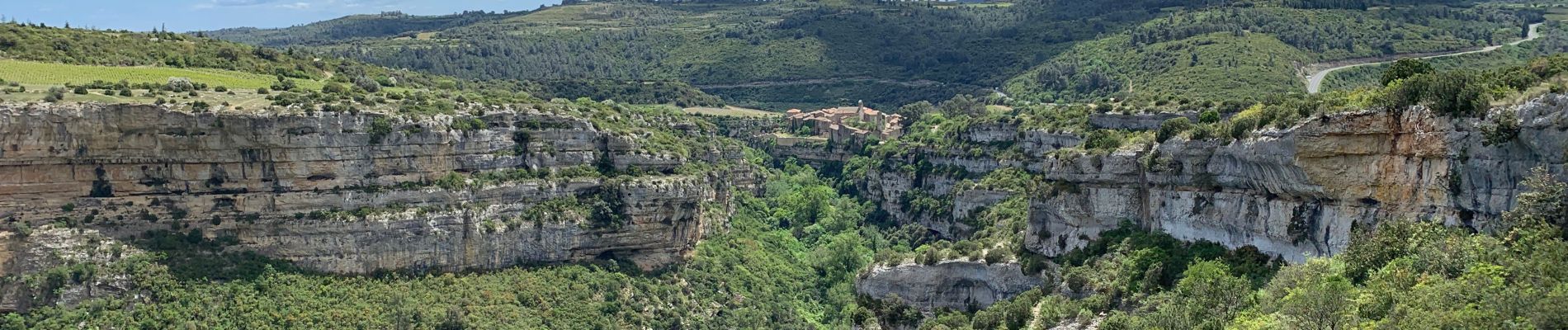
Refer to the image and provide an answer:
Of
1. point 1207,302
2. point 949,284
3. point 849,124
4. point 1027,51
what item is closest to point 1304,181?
point 1207,302

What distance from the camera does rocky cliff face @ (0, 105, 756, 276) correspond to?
5800 centimetres

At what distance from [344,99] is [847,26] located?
438ft

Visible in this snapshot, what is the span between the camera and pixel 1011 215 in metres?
70.5

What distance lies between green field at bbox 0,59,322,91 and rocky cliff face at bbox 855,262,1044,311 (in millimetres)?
36997

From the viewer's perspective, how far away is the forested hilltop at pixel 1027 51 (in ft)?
399

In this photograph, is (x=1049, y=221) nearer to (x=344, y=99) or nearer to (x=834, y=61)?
(x=344, y=99)

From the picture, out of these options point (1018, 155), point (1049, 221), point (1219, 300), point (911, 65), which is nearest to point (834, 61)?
point (911, 65)

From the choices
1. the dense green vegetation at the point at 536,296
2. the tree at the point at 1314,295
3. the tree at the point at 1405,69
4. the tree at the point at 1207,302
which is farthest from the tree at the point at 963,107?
the tree at the point at 1314,295

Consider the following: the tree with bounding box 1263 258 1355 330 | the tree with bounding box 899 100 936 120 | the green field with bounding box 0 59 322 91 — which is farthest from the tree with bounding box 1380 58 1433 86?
the tree with bounding box 899 100 936 120

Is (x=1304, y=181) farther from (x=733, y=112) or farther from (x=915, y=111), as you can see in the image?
(x=733, y=112)

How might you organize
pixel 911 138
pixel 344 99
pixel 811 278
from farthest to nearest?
pixel 911 138 → pixel 811 278 → pixel 344 99

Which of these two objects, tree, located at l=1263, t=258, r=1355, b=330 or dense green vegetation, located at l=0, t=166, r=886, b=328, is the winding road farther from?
tree, located at l=1263, t=258, r=1355, b=330

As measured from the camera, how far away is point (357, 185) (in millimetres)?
64812

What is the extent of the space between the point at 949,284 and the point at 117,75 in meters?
45.4
